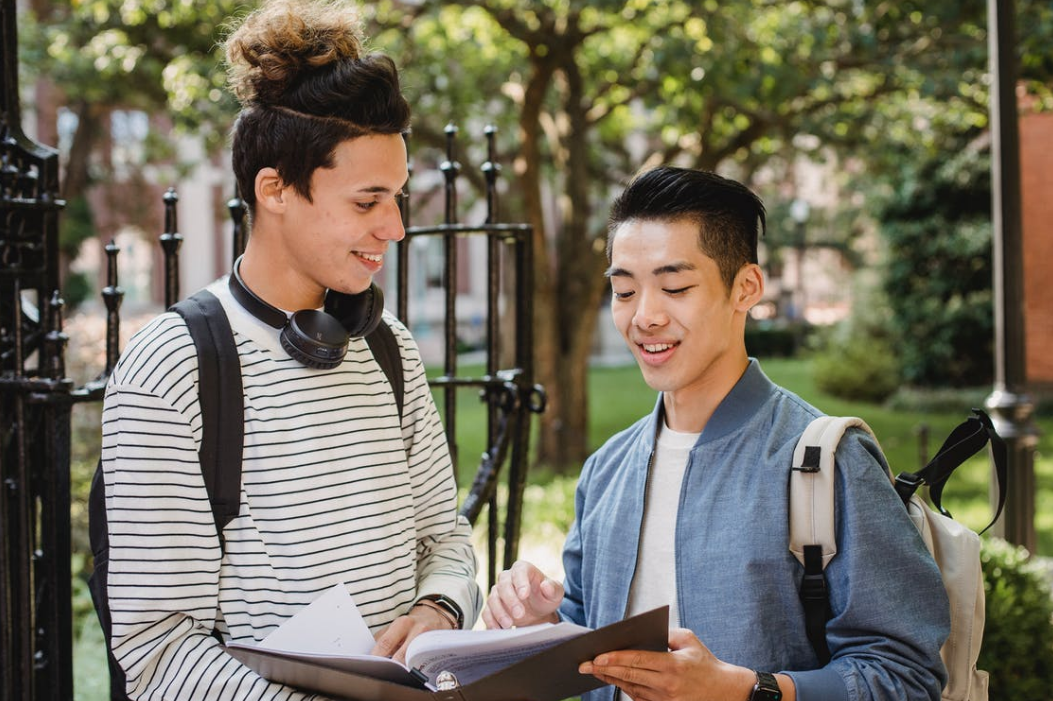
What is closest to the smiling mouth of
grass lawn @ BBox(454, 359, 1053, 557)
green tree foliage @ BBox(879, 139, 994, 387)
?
grass lawn @ BBox(454, 359, 1053, 557)

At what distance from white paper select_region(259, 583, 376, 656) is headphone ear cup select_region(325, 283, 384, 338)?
0.50 meters

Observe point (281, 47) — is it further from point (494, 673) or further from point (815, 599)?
point (815, 599)

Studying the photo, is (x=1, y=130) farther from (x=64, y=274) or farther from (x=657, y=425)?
(x=64, y=274)

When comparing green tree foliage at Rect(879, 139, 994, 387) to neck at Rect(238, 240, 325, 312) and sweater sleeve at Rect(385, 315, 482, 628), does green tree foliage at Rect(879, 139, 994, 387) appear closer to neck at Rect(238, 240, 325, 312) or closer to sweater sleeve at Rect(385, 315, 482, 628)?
sweater sleeve at Rect(385, 315, 482, 628)

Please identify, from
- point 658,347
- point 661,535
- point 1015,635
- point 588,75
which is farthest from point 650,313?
point 588,75

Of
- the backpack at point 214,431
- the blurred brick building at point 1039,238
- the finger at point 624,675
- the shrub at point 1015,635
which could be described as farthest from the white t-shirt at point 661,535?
the blurred brick building at point 1039,238

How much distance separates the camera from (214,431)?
1.95 meters

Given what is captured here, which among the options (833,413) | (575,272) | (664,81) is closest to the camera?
(664,81)

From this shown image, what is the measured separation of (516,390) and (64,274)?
22040 millimetres

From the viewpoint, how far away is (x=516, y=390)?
11.8 ft

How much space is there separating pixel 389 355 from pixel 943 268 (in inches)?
677

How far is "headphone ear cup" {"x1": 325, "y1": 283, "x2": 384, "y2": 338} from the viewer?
213 cm

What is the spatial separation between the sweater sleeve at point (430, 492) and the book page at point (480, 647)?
49cm

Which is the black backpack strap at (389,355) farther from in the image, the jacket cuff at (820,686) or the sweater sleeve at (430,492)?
the jacket cuff at (820,686)
